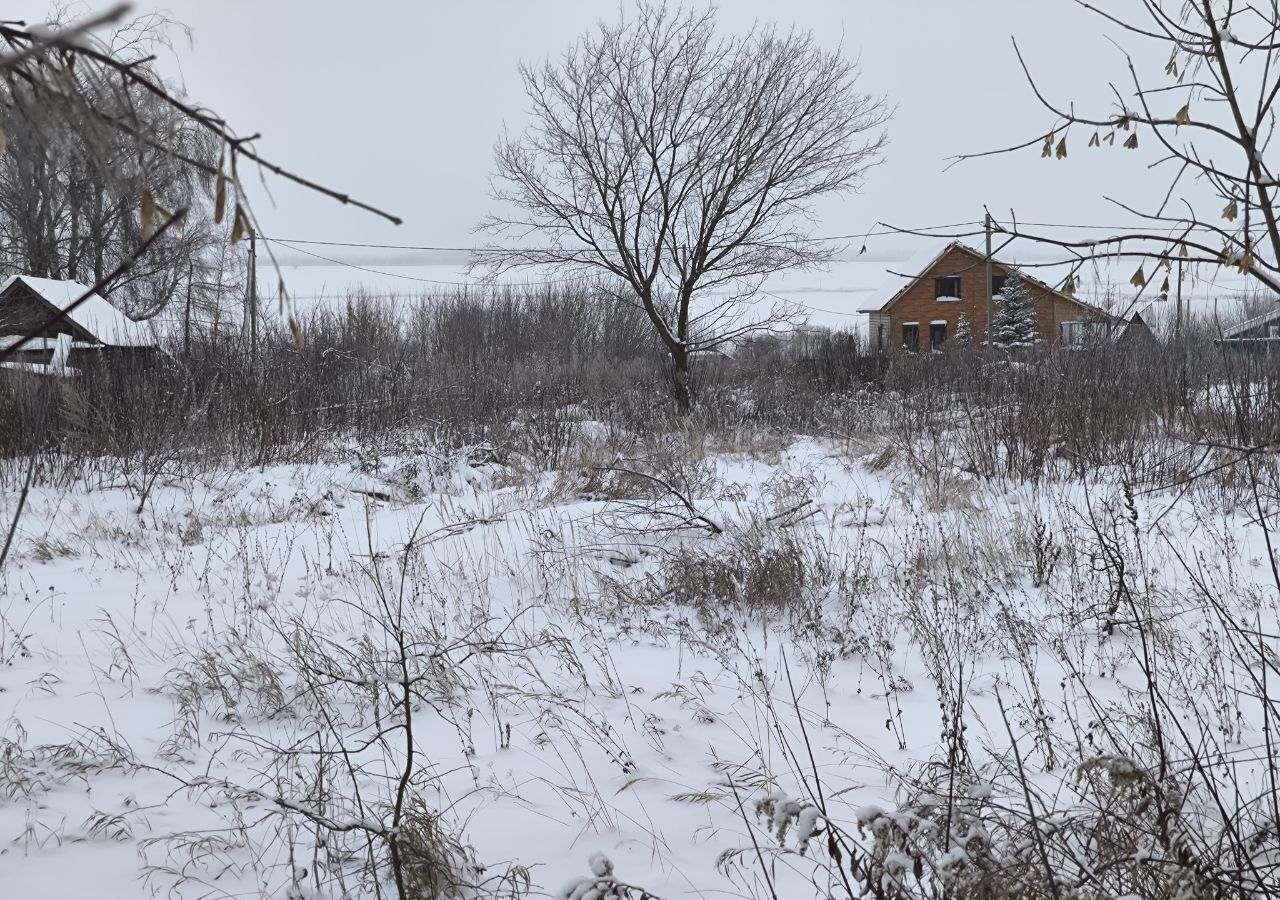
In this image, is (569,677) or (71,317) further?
(71,317)

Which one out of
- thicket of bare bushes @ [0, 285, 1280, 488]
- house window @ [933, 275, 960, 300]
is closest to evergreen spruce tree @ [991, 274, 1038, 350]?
house window @ [933, 275, 960, 300]

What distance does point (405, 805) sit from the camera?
260 cm

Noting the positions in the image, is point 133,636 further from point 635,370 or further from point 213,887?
point 635,370

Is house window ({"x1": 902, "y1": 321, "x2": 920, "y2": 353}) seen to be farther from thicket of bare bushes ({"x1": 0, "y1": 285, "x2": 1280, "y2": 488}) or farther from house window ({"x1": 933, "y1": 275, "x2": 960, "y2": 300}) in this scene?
thicket of bare bushes ({"x1": 0, "y1": 285, "x2": 1280, "y2": 488})

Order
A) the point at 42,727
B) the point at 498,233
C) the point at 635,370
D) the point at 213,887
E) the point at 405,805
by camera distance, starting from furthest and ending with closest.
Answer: the point at 635,370 → the point at 498,233 → the point at 42,727 → the point at 405,805 → the point at 213,887

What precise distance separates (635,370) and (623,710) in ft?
62.1

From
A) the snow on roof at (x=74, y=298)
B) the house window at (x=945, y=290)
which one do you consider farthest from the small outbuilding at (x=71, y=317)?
the house window at (x=945, y=290)

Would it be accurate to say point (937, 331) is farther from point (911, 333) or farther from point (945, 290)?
point (945, 290)

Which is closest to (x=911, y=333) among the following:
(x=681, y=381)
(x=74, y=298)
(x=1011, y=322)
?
(x=1011, y=322)

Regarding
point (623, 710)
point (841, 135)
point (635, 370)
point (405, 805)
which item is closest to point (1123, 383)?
point (841, 135)

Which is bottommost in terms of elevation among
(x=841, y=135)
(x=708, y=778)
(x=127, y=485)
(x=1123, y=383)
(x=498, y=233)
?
(x=708, y=778)

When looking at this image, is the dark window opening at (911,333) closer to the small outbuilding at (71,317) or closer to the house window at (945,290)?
the house window at (945,290)

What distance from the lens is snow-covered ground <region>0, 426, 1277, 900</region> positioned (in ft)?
7.97

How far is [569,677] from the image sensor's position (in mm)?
3811
